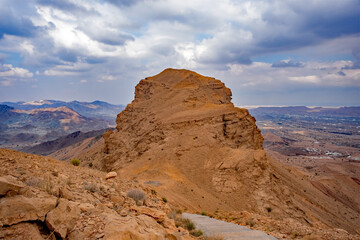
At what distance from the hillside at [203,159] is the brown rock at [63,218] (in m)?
9.28

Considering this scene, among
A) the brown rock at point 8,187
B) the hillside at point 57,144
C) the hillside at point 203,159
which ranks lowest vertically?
the hillside at point 57,144

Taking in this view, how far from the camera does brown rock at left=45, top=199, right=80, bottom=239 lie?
442 cm

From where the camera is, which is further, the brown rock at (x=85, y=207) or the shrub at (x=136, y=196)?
the shrub at (x=136, y=196)

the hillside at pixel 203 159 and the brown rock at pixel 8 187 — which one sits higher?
the brown rock at pixel 8 187

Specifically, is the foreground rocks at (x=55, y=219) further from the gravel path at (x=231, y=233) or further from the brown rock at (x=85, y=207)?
the gravel path at (x=231, y=233)

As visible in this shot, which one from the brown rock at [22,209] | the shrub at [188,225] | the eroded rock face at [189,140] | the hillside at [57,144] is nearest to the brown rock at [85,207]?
the brown rock at [22,209]

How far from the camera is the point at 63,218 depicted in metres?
4.64

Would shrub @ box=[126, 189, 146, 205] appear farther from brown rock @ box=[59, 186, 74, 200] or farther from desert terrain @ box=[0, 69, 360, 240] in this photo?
brown rock @ box=[59, 186, 74, 200]

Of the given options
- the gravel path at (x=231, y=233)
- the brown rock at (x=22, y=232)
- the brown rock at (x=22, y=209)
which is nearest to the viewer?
the brown rock at (x=22, y=232)

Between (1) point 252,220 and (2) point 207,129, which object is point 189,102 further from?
(1) point 252,220

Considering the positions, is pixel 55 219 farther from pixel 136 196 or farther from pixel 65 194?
pixel 136 196

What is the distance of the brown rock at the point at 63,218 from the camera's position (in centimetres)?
442

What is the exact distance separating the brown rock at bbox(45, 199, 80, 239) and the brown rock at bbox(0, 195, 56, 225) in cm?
14

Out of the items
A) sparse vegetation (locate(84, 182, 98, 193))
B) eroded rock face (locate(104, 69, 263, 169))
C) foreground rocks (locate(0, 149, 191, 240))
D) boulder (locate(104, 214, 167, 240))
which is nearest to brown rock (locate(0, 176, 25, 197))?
foreground rocks (locate(0, 149, 191, 240))
